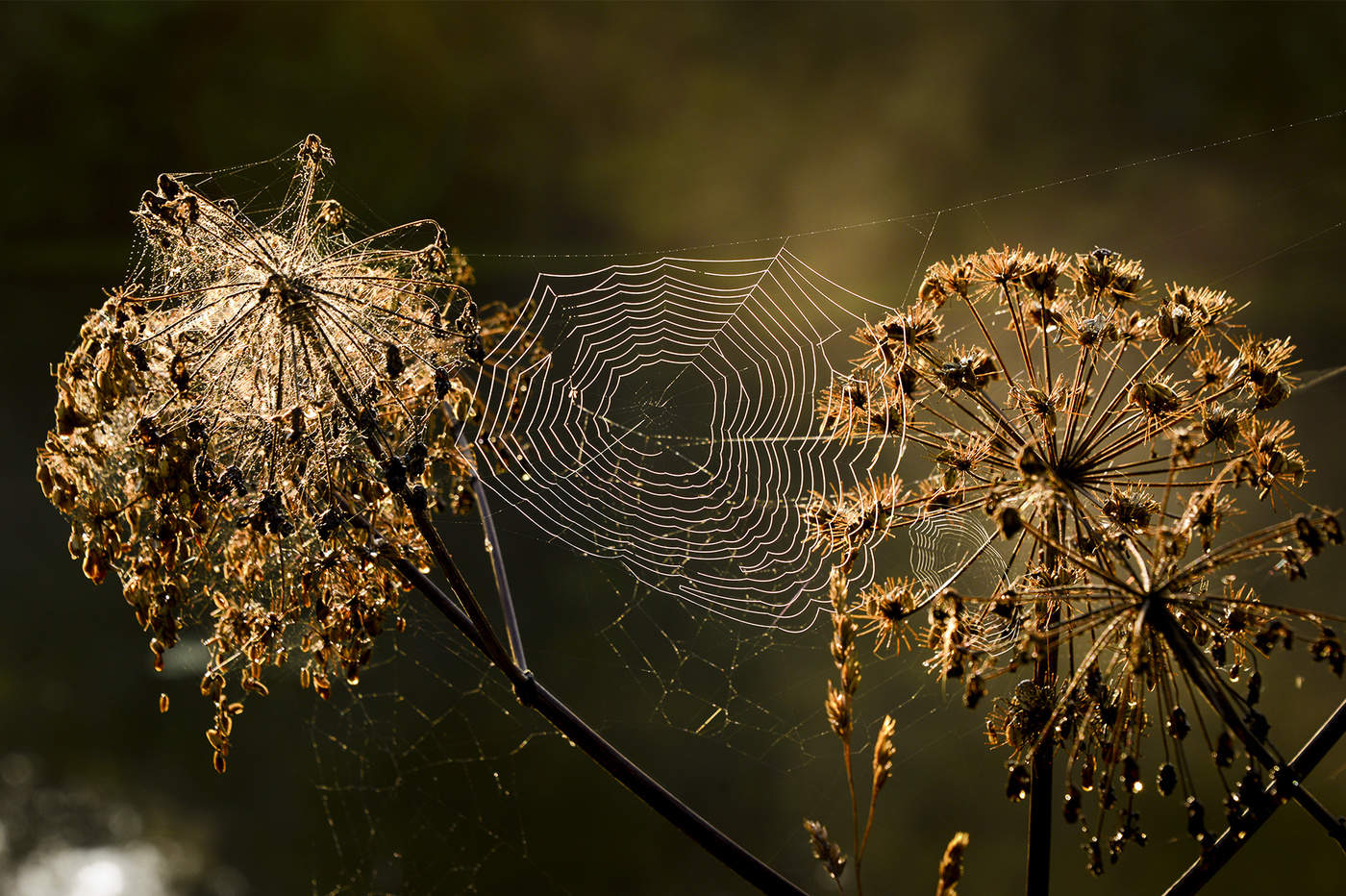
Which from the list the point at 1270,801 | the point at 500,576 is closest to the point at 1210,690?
the point at 1270,801

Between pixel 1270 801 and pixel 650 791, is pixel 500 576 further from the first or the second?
pixel 1270 801

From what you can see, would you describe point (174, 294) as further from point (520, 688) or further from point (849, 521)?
point (849, 521)

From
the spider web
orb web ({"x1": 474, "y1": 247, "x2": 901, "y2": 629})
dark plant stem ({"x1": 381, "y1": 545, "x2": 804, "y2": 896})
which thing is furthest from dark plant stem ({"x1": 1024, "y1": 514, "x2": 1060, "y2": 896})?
the spider web

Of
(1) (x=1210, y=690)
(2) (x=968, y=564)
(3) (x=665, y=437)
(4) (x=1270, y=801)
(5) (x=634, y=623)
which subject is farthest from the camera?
(5) (x=634, y=623)

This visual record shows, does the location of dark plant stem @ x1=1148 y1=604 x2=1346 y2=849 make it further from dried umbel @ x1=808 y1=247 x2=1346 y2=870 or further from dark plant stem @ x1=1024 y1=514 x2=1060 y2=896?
dark plant stem @ x1=1024 y1=514 x2=1060 y2=896

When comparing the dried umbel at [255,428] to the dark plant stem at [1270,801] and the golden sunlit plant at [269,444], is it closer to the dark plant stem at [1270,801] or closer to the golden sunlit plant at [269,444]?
the golden sunlit plant at [269,444]

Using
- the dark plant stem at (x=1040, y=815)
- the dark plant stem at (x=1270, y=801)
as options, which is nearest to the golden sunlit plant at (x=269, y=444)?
the dark plant stem at (x=1040, y=815)
